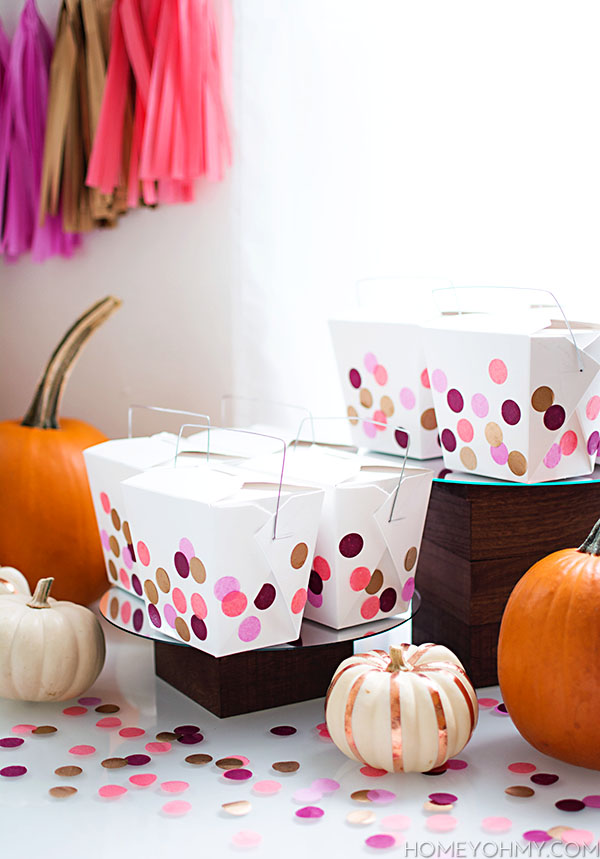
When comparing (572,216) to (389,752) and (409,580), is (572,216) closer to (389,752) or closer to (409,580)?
(409,580)

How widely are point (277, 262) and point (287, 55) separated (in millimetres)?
345

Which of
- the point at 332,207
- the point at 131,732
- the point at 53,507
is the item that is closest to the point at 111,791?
the point at 131,732

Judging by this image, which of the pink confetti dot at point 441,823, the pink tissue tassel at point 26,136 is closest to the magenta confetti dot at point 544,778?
the pink confetti dot at point 441,823

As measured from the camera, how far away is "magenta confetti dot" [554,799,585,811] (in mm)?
849

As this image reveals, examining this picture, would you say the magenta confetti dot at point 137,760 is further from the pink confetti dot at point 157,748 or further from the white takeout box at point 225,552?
the white takeout box at point 225,552

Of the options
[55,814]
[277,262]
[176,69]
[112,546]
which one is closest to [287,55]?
[176,69]

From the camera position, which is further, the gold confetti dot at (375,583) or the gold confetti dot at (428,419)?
the gold confetti dot at (428,419)

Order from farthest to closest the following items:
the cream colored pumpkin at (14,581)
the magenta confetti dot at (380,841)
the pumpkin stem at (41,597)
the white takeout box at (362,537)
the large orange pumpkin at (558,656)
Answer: the cream colored pumpkin at (14,581), the pumpkin stem at (41,597), the white takeout box at (362,537), the large orange pumpkin at (558,656), the magenta confetti dot at (380,841)

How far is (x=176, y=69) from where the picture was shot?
167 centimetres

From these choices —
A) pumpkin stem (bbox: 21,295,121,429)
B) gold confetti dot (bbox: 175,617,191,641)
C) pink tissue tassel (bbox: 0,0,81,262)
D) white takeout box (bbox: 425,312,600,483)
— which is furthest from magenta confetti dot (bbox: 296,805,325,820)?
pink tissue tassel (bbox: 0,0,81,262)

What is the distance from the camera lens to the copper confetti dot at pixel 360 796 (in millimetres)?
872

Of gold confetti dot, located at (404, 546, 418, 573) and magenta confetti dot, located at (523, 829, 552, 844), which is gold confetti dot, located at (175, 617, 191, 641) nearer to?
gold confetti dot, located at (404, 546, 418, 573)

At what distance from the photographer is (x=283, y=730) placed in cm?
103

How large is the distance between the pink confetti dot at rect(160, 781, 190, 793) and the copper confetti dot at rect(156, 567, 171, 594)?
0.61 feet
